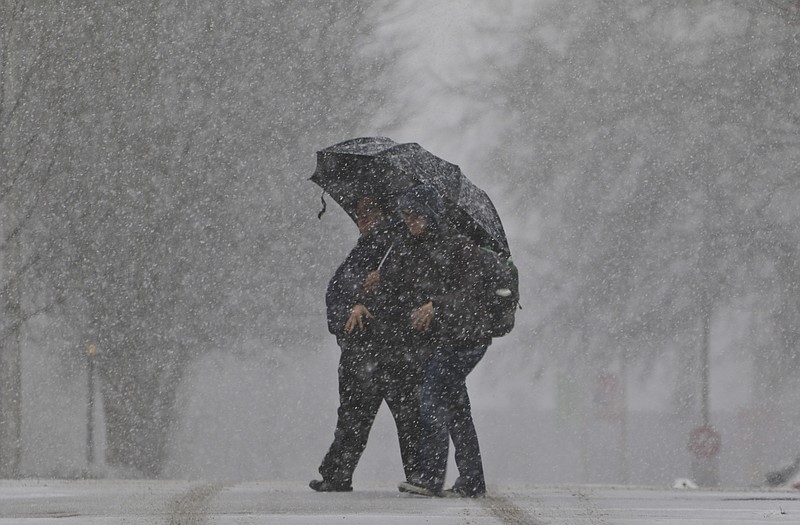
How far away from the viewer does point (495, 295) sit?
21.8 feet

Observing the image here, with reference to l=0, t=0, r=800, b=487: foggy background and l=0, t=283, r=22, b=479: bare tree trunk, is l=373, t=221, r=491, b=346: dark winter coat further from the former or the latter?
l=0, t=283, r=22, b=479: bare tree trunk

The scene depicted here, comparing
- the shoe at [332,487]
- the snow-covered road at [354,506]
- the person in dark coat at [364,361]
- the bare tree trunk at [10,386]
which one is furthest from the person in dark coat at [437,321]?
the bare tree trunk at [10,386]

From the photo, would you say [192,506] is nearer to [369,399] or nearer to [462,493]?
[369,399]

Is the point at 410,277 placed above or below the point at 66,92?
below

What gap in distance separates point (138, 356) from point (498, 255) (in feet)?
44.4

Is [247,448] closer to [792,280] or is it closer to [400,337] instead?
[792,280]

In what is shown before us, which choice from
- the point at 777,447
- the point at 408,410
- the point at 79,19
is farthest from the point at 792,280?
the point at 408,410

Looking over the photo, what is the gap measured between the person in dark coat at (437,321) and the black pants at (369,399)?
163 millimetres

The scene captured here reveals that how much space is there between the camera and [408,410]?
7.23m

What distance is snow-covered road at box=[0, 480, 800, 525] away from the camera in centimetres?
536

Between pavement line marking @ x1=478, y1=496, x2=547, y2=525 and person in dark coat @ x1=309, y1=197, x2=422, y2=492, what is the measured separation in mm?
524

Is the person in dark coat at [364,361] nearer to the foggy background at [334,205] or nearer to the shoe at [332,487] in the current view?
the shoe at [332,487]

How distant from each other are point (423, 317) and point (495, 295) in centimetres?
37

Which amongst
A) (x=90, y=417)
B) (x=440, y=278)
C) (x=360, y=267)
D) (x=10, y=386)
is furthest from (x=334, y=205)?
(x=440, y=278)
